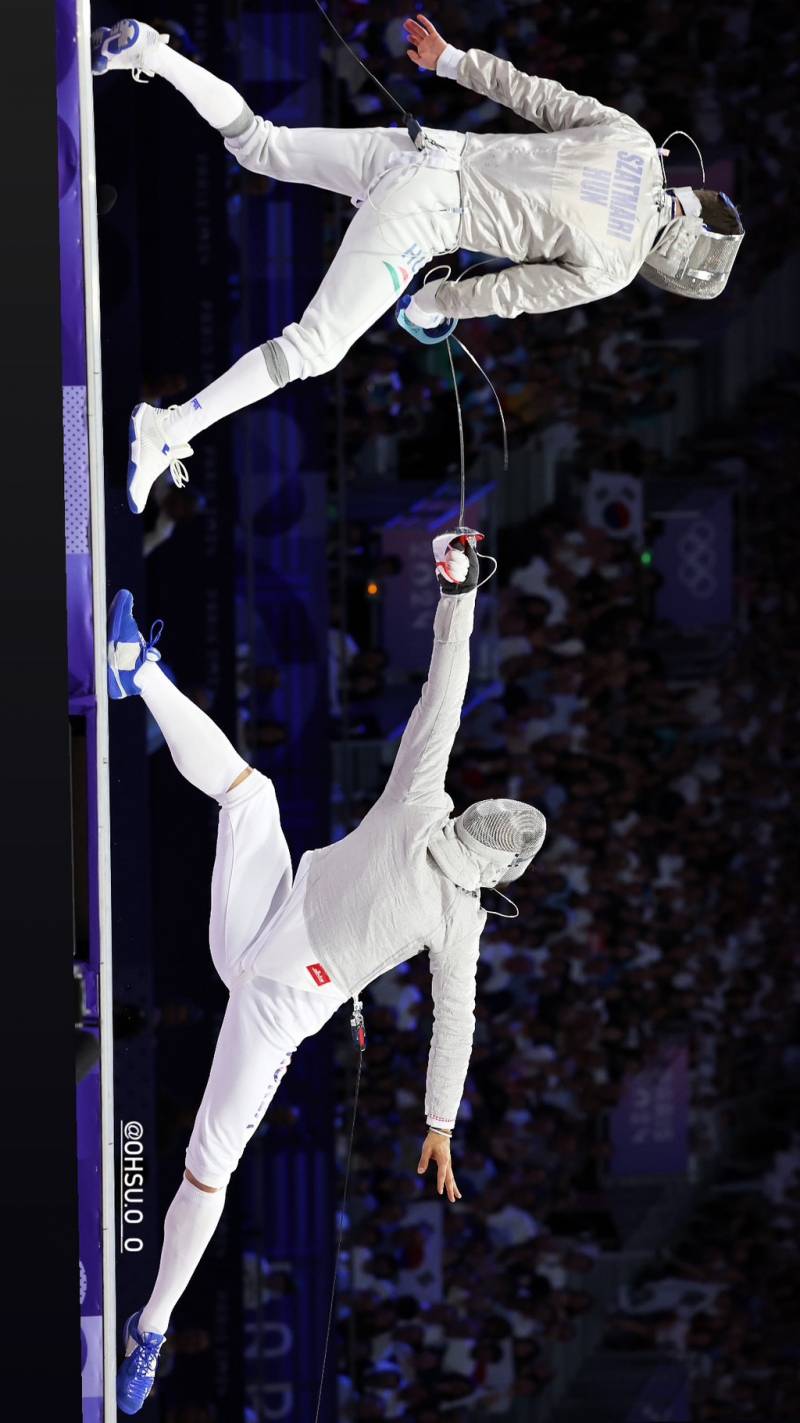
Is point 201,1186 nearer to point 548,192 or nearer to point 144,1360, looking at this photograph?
point 144,1360

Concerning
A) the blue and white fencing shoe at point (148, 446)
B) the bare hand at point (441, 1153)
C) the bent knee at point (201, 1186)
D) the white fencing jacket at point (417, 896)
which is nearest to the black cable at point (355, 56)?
the blue and white fencing shoe at point (148, 446)

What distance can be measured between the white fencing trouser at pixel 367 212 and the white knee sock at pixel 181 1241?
2.10 meters

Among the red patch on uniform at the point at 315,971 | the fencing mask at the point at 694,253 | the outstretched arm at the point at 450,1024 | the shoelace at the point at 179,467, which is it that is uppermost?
the fencing mask at the point at 694,253

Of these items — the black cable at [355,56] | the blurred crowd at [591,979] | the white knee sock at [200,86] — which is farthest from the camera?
the blurred crowd at [591,979]

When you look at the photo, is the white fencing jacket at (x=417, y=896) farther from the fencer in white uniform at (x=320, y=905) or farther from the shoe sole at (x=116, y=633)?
the shoe sole at (x=116, y=633)

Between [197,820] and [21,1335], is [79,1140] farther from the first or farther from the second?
[197,820]

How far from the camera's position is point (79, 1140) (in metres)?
3.97

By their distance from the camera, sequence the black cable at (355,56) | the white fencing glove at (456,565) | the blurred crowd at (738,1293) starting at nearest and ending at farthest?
1. the white fencing glove at (456,565)
2. the black cable at (355,56)
3. the blurred crowd at (738,1293)

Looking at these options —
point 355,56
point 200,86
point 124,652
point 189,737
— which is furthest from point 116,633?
point 355,56

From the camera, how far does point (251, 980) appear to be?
381 cm

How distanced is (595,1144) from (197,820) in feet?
6.68

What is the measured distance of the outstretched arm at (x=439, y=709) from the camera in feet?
11.8

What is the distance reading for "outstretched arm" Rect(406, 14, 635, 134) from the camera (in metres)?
3.56

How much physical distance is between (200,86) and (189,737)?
162cm
